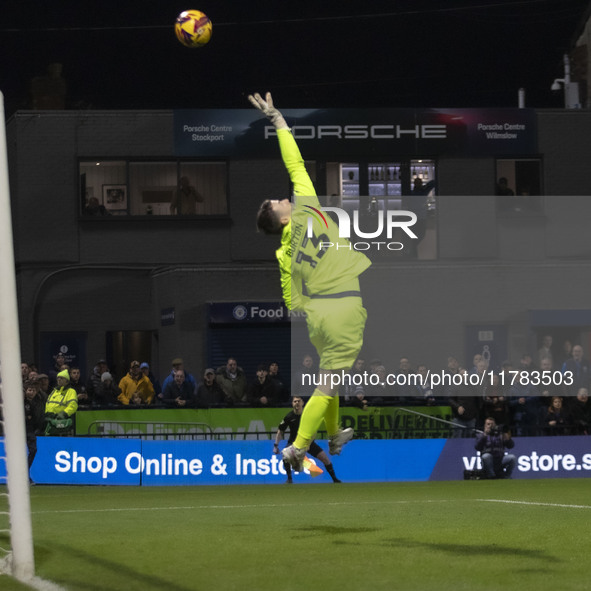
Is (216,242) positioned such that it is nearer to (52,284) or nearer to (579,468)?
(52,284)

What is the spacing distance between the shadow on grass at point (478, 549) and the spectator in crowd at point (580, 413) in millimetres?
14271

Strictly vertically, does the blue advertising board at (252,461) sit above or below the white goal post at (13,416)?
below

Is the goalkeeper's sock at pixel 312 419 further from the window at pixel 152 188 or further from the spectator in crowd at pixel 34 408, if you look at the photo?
the window at pixel 152 188

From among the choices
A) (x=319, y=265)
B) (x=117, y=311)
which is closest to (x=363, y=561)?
(x=319, y=265)

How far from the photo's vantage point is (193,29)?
59.1ft

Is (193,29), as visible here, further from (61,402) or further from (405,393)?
(405,393)

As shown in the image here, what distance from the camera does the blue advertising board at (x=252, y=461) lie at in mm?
22969

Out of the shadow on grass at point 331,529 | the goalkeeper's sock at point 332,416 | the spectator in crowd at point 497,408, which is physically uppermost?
the goalkeeper's sock at point 332,416

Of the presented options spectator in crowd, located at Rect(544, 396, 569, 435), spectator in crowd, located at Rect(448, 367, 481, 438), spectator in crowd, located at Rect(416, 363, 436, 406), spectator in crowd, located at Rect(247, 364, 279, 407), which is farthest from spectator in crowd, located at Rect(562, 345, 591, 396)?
spectator in crowd, located at Rect(247, 364, 279, 407)

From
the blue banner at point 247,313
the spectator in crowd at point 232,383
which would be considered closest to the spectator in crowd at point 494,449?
the spectator in crowd at point 232,383

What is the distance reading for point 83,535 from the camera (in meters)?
11.1

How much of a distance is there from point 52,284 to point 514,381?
14.9 metres

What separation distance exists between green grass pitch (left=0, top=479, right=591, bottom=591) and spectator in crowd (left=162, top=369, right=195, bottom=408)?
831 cm

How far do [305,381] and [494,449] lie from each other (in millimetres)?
7193
